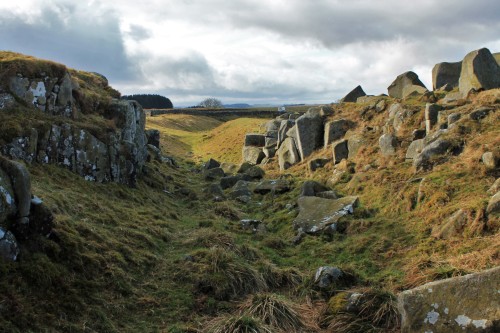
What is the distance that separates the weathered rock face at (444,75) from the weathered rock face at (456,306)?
35.2 metres

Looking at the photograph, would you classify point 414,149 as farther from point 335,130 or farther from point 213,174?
point 213,174

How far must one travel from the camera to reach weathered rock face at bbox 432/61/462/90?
38.7m

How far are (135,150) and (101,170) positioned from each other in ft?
13.7

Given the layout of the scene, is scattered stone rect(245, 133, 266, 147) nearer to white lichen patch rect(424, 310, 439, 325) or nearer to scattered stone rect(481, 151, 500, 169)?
scattered stone rect(481, 151, 500, 169)

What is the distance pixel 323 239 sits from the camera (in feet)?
61.2

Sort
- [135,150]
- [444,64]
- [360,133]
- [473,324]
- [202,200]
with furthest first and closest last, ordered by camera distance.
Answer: [444,64] → [360,133] → [202,200] → [135,150] → [473,324]

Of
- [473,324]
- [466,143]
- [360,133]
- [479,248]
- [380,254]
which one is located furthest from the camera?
[360,133]

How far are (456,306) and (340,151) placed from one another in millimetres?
23910

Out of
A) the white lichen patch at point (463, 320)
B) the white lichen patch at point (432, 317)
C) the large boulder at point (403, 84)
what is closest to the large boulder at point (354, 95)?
the large boulder at point (403, 84)

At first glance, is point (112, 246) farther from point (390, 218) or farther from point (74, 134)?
point (390, 218)

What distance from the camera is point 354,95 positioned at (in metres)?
44.6

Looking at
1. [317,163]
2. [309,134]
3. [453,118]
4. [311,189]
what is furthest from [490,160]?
[309,134]

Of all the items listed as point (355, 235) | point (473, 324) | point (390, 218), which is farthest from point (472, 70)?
point (473, 324)

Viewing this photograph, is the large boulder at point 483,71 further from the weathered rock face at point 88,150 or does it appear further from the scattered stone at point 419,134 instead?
the weathered rock face at point 88,150
